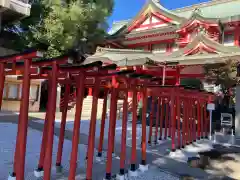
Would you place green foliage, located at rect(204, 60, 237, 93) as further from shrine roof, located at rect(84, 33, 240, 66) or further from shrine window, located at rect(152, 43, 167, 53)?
shrine window, located at rect(152, 43, 167, 53)

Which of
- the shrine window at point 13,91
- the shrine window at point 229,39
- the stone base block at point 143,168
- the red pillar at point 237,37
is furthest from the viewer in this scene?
the shrine window at point 13,91

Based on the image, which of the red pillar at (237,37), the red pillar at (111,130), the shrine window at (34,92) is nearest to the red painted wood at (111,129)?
the red pillar at (111,130)

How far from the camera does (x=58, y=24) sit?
15523 millimetres

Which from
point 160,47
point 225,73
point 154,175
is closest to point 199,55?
point 225,73

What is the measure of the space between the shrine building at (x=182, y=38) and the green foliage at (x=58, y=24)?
2158 mm

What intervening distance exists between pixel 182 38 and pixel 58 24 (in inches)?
328

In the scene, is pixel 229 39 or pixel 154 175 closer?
pixel 154 175

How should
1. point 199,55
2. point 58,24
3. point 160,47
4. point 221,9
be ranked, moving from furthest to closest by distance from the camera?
1. point 160,47
2. point 221,9
3. point 58,24
4. point 199,55

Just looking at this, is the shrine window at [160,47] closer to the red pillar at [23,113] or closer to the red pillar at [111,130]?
the red pillar at [111,130]

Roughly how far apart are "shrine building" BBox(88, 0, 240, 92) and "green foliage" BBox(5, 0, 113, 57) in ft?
7.08

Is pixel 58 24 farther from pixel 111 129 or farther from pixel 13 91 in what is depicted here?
pixel 111 129

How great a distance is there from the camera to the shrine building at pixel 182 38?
11.7 meters

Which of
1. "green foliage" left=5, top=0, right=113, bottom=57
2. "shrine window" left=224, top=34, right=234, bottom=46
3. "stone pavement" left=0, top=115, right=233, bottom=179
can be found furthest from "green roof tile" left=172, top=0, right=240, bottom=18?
"stone pavement" left=0, top=115, right=233, bottom=179

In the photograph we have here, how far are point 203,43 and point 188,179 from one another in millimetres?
8633
